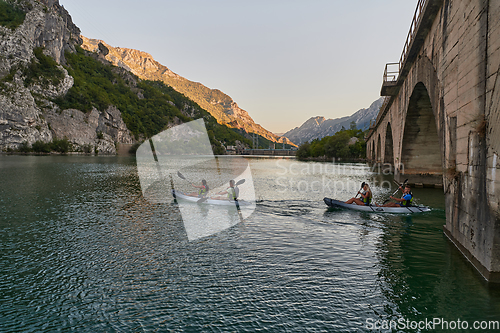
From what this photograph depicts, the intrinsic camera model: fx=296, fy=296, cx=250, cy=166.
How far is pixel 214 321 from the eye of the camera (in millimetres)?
6559

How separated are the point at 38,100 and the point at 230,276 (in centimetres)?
12553

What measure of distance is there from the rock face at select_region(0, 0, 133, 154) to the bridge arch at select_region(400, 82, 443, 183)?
10823 centimetres

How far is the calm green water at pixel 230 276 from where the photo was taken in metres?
6.70

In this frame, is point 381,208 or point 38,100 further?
point 38,100

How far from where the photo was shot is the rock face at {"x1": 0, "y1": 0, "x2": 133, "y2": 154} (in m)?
92.9

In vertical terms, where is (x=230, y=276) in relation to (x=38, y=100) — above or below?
below

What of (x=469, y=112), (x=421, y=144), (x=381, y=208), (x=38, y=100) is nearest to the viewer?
(x=469, y=112)

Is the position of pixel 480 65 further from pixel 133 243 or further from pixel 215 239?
pixel 133 243

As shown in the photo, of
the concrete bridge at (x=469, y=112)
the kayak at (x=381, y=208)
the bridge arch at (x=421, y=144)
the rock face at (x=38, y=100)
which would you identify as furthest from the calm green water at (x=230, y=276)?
the rock face at (x=38, y=100)

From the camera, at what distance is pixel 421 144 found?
26578 millimetres

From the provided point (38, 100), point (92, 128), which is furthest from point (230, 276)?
point (92, 128)

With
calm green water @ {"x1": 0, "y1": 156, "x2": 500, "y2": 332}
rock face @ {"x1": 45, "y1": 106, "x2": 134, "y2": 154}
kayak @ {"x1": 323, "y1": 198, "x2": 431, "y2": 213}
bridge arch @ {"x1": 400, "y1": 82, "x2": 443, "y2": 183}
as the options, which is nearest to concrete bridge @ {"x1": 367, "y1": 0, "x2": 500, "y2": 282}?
calm green water @ {"x1": 0, "y1": 156, "x2": 500, "y2": 332}

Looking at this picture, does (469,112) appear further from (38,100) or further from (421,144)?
(38,100)

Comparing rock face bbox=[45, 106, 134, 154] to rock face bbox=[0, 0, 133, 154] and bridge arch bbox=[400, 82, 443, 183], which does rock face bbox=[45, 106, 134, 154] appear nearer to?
rock face bbox=[0, 0, 133, 154]
